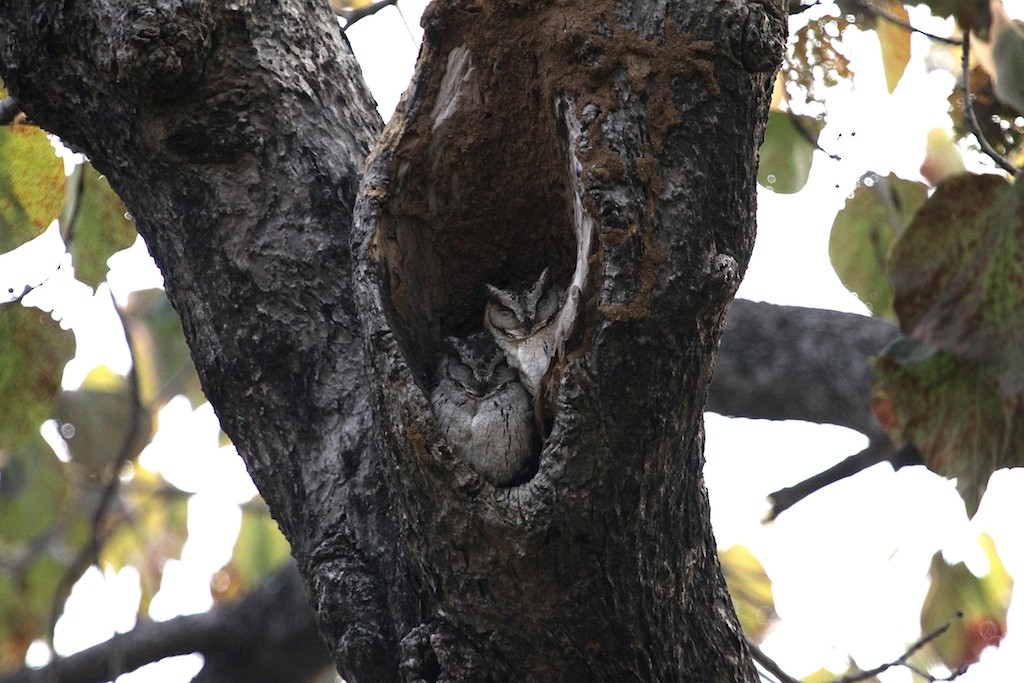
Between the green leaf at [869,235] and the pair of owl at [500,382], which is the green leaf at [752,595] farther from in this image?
the pair of owl at [500,382]

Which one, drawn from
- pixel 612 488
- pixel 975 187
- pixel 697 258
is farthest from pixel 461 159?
pixel 975 187

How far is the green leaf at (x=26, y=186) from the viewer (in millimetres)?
2529

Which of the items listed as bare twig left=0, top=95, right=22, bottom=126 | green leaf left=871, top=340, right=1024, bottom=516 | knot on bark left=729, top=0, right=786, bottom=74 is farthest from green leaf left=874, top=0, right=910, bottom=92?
bare twig left=0, top=95, right=22, bottom=126

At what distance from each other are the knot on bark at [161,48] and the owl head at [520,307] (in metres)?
0.77

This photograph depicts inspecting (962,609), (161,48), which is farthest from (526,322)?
(962,609)

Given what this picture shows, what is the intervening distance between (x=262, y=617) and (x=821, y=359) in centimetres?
230

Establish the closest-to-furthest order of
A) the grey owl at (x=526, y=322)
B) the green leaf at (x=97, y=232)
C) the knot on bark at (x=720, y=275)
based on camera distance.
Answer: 1. the knot on bark at (x=720, y=275)
2. the grey owl at (x=526, y=322)
3. the green leaf at (x=97, y=232)

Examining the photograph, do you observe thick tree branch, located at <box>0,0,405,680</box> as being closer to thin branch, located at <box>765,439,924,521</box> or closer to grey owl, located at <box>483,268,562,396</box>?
grey owl, located at <box>483,268,562,396</box>

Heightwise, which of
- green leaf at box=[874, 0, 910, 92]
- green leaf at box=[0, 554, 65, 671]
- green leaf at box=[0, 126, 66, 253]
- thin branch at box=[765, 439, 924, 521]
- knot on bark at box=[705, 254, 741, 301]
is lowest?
thin branch at box=[765, 439, 924, 521]

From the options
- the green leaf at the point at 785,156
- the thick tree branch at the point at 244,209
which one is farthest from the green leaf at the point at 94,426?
the green leaf at the point at 785,156

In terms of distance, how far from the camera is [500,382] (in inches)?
85.4

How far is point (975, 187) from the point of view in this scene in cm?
230

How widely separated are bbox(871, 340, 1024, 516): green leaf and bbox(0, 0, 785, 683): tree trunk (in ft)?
2.50

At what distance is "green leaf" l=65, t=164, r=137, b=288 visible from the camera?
114 inches
